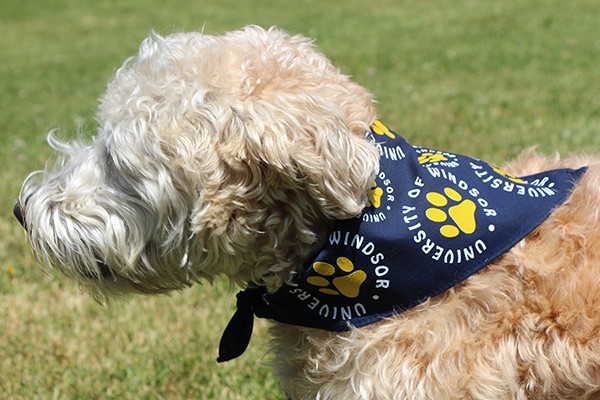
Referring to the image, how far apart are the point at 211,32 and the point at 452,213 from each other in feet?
4.32

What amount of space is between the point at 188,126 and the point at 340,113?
1.58 feet

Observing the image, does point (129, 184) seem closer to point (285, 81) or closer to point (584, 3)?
point (285, 81)

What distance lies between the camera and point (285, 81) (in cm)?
243

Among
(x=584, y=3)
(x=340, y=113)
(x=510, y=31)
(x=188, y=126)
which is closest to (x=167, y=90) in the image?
(x=188, y=126)

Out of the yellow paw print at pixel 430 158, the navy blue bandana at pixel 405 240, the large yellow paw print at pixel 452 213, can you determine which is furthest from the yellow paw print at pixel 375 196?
the yellow paw print at pixel 430 158

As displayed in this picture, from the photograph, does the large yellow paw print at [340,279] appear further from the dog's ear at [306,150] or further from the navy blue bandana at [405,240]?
the dog's ear at [306,150]

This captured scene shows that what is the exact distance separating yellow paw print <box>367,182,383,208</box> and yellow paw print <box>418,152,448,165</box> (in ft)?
0.89

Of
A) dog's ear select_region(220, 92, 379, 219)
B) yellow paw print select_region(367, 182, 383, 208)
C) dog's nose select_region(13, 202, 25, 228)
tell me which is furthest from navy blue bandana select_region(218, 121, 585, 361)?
dog's nose select_region(13, 202, 25, 228)

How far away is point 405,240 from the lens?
2.42m

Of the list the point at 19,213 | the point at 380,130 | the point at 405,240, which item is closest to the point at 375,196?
the point at 405,240

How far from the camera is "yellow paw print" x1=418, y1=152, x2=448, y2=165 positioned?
2676 millimetres

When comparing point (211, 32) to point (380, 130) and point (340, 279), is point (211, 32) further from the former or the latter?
point (340, 279)

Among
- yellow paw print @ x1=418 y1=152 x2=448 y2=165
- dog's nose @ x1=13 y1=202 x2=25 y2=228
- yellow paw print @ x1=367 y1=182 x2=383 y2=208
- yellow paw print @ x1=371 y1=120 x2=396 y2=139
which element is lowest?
dog's nose @ x1=13 y1=202 x2=25 y2=228

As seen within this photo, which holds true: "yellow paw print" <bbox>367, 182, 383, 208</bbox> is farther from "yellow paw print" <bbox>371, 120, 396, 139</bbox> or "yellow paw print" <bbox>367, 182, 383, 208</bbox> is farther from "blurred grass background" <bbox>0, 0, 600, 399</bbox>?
"blurred grass background" <bbox>0, 0, 600, 399</bbox>
